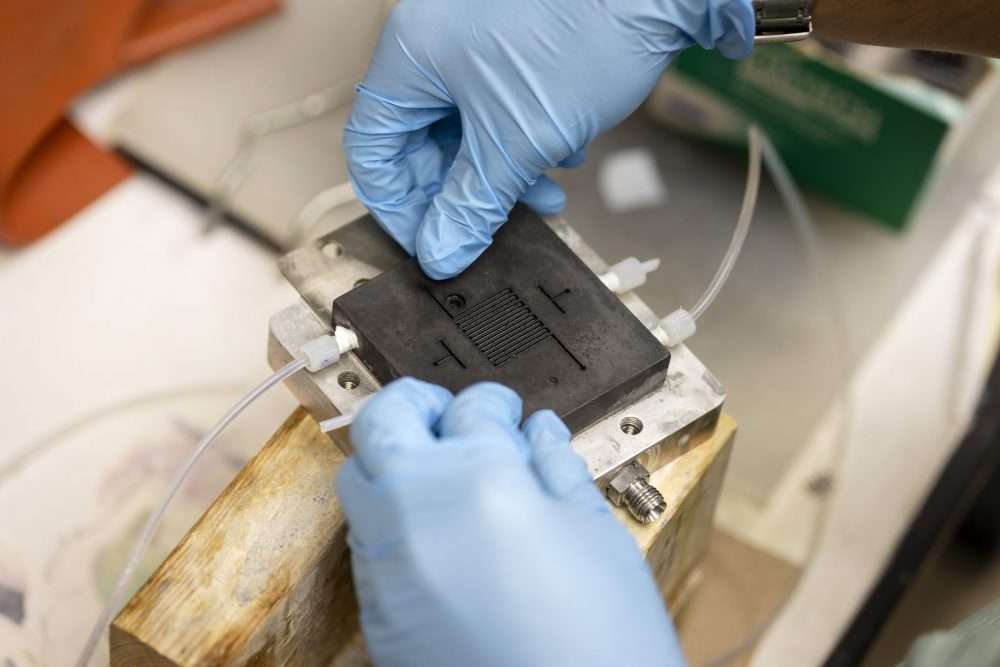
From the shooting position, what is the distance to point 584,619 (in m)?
0.72

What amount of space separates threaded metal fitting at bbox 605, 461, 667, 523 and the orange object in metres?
0.96

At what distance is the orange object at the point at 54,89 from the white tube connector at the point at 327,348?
0.74 m

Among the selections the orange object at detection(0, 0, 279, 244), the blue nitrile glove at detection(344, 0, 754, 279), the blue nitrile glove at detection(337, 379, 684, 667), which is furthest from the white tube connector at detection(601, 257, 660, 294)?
the orange object at detection(0, 0, 279, 244)

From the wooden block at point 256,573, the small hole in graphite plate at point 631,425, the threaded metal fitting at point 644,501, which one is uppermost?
the wooden block at point 256,573

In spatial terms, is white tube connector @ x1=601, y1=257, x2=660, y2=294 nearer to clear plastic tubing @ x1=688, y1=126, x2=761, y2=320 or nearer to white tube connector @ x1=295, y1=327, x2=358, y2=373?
clear plastic tubing @ x1=688, y1=126, x2=761, y2=320

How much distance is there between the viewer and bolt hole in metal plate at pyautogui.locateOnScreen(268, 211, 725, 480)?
2.80 ft

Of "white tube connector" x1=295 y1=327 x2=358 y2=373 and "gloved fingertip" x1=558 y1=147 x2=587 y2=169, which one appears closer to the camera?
"white tube connector" x1=295 y1=327 x2=358 y2=373

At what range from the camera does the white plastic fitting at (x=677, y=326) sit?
3.00 ft

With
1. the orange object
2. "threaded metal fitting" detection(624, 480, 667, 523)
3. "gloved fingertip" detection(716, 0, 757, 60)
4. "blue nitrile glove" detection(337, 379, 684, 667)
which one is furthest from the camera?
the orange object

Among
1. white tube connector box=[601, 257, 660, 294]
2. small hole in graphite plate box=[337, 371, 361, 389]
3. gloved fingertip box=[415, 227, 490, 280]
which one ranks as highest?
gloved fingertip box=[415, 227, 490, 280]

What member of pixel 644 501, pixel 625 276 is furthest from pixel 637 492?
pixel 625 276

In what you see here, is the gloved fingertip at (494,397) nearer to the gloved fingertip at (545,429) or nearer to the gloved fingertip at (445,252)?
the gloved fingertip at (545,429)

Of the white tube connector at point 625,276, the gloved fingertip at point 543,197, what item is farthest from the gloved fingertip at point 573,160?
the white tube connector at point 625,276

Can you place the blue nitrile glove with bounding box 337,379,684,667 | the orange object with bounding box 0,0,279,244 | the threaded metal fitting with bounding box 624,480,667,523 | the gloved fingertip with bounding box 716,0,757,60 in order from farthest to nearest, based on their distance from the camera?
1. the orange object with bounding box 0,0,279,244
2. the gloved fingertip with bounding box 716,0,757,60
3. the threaded metal fitting with bounding box 624,480,667,523
4. the blue nitrile glove with bounding box 337,379,684,667
